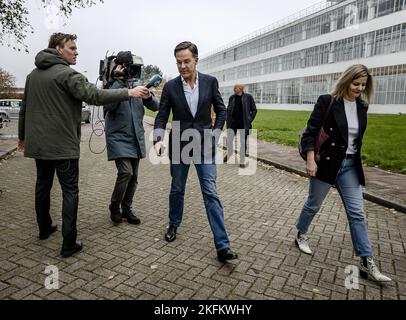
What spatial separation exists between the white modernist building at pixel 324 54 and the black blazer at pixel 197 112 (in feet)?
70.4

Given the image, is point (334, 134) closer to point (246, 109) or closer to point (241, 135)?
point (246, 109)

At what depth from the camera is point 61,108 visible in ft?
11.8

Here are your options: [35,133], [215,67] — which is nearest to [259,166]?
[35,133]

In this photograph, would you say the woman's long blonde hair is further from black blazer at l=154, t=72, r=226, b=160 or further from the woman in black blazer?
black blazer at l=154, t=72, r=226, b=160

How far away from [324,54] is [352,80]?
174 feet

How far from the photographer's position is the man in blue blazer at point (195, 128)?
3.75m

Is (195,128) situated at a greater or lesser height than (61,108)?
lesser

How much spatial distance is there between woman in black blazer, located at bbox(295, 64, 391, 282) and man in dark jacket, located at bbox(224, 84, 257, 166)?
5.75 meters

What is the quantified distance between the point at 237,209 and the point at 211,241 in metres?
1.50

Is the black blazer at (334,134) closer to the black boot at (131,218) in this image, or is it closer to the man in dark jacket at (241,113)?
the black boot at (131,218)

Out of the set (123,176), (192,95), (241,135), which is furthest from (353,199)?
(241,135)

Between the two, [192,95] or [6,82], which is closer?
[192,95]

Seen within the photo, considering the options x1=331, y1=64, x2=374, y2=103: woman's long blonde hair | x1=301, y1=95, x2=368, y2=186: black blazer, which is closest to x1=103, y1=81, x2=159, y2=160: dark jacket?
x1=301, y1=95, x2=368, y2=186: black blazer

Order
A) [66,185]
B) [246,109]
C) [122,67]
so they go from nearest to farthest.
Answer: [66,185]
[122,67]
[246,109]
